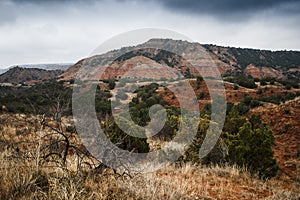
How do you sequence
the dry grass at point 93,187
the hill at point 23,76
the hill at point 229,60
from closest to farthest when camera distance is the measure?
the dry grass at point 93,187, the hill at point 229,60, the hill at point 23,76

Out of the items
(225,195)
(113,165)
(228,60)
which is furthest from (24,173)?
(228,60)

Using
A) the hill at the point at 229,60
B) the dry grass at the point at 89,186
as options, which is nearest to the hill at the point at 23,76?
the hill at the point at 229,60

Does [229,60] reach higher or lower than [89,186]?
higher

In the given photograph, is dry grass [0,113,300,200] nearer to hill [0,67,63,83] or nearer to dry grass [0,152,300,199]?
dry grass [0,152,300,199]

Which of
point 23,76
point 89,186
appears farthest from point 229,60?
point 89,186

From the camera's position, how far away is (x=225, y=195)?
3.82 meters

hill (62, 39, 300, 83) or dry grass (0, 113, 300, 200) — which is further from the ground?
hill (62, 39, 300, 83)

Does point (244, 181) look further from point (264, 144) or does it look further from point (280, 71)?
point (280, 71)

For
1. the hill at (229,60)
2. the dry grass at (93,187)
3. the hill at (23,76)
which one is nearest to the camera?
the dry grass at (93,187)

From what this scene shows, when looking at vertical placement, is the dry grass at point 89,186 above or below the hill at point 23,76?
below

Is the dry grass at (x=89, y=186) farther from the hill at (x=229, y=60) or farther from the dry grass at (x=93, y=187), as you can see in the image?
the hill at (x=229, y=60)

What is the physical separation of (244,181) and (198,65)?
187ft

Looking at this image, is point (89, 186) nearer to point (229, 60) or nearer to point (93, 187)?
point (93, 187)

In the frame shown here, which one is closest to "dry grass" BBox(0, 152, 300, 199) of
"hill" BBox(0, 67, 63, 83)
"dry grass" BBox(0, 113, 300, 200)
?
"dry grass" BBox(0, 113, 300, 200)
